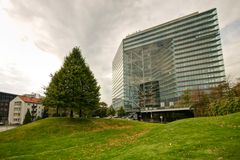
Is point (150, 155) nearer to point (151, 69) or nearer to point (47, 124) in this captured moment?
point (47, 124)

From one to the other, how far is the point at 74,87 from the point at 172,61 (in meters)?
Answer: 100

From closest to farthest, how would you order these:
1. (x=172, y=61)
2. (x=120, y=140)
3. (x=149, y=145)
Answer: (x=149, y=145), (x=120, y=140), (x=172, y=61)

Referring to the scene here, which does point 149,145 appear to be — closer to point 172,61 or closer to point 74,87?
point 74,87

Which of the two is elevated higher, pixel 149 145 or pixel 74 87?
pixel 74 87

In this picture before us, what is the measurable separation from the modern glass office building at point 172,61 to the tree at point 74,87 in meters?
79.2

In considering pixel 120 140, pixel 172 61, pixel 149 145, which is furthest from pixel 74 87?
pixel 172 61

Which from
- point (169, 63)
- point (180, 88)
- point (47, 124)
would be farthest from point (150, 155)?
point (169, 63)

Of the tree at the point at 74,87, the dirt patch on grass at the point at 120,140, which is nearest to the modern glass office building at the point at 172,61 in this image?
the tree at the point at 74,87

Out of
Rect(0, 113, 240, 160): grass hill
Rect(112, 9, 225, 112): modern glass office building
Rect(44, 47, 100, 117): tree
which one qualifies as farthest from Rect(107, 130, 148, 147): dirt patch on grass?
Rect(112, 9, 225, 112): modern glass office building

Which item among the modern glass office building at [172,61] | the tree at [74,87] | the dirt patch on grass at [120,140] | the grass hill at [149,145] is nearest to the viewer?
the grass hill at [149,145]

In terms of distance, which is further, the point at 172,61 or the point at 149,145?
the point at 172,61

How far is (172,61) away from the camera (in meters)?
122

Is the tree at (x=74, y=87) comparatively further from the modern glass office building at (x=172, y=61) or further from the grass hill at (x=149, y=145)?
the modern glass office building at (x=172, y=61)

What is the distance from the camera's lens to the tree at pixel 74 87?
30845mm
